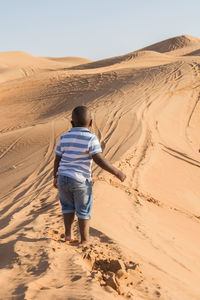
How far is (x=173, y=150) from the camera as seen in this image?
10.6 meters

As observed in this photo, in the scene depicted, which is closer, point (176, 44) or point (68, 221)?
point (68, 221)

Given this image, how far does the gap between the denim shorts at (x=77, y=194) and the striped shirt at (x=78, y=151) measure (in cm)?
5

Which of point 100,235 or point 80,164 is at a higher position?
point 80,164

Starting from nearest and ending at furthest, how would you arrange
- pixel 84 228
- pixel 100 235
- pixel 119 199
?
1. pixel 84 228
2. pixel 100 235
3. pixel 119 199

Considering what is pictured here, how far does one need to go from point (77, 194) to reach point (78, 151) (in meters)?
0.43

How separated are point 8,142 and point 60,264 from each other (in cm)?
1024

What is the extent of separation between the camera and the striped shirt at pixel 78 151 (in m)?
3.72

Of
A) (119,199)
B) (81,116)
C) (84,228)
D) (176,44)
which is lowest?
(119,199)

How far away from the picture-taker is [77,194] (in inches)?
150

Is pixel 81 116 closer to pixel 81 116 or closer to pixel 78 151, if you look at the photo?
pixel 81 116

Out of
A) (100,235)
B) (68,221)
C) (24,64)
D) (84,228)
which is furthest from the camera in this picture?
(24,64)

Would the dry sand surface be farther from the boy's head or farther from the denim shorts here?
the boy's head

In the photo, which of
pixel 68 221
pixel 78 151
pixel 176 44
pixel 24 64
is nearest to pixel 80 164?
pixel 78 151

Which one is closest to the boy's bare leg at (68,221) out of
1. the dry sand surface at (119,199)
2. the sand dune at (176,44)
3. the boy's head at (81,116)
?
the dry sand surface at (119,199)
